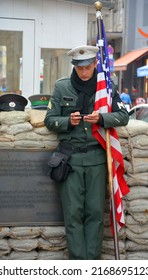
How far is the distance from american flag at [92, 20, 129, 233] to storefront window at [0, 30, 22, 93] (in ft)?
13.9

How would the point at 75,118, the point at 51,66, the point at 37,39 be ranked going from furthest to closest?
the point at 51,66
the point at 37,39
the point at 75,118

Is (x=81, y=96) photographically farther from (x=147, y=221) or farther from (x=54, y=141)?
(x=147, y=221)

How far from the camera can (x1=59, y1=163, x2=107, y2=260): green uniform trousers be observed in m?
4.70

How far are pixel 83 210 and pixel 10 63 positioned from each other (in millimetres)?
4787

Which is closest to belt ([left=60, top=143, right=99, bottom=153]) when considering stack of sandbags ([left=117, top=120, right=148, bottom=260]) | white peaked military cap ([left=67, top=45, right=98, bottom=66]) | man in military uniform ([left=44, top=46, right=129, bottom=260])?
man in military uniform ([left=44, top=46, right=129, bottom=260])

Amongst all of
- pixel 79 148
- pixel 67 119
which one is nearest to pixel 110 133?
pixel 79 148

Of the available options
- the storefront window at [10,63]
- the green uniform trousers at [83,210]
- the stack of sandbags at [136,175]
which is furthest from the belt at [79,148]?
the storefront window at [10,63]

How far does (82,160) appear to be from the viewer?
15.5 feet

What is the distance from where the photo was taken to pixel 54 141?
5.02m

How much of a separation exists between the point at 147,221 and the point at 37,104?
183 centimetres

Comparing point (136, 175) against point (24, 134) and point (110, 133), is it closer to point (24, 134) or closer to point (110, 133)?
point (110, 133)

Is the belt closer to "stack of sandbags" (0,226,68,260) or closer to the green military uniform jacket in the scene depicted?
the green military uniform jacket

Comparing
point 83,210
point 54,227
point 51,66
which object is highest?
point 51,66

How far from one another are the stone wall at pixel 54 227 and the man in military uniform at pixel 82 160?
0.29 metres
